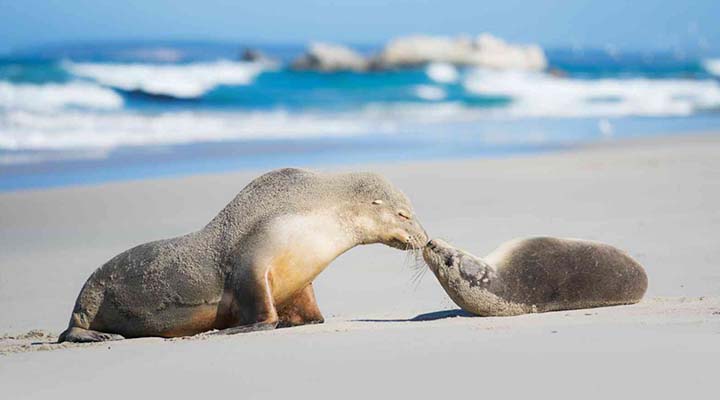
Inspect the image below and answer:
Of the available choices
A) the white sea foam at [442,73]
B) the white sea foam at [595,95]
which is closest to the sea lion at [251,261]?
the white sea foam at [595,95]

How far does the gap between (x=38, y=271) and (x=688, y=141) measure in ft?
45.9

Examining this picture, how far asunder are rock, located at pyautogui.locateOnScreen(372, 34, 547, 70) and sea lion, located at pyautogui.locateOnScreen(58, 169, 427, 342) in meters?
62.2

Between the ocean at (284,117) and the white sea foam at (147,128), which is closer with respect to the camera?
the ocean at (284,117)

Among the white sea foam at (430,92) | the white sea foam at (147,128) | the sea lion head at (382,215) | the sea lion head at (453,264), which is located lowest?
the sea lion head at (453,264)

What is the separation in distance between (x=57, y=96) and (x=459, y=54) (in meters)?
41.4

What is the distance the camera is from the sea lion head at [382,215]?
6445mm

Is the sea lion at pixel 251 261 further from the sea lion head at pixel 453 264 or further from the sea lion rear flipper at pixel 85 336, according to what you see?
the sea lion head at pixel 453 264

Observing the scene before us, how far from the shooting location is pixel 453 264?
22.0 ft

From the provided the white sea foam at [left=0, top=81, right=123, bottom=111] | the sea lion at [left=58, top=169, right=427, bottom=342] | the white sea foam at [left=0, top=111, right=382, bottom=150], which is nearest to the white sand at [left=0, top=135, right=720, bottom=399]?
the sea lion at [left=58, top=169, right=427, bottom=342]

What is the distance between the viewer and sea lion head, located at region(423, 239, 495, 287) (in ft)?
21.8

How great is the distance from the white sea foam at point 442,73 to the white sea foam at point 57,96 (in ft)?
70.4

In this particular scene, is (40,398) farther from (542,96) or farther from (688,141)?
(542,96)

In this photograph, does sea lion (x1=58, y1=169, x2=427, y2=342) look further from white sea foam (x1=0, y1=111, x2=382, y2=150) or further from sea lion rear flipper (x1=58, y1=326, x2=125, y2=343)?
white sea foam (x1=0, y1=111, x2=382, y2=150)

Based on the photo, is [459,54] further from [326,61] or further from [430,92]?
[430,92]
